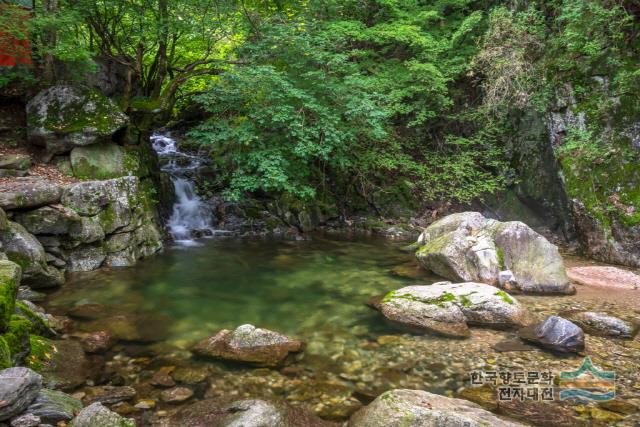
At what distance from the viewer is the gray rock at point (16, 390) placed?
320 cm

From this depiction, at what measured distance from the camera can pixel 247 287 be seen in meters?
8.38

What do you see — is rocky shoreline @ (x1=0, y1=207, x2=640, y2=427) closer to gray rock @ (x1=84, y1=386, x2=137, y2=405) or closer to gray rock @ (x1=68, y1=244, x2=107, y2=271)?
gray rock @ (x1=84, y1=386, x2=137, y2=405)

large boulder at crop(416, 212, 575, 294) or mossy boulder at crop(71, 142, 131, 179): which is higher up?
mossy boulder at crop(71, 142, 131, 179)

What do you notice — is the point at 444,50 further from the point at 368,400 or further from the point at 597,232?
the point at 368,400

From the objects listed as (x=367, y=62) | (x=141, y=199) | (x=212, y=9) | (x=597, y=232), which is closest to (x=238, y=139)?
(x=141, y=199)

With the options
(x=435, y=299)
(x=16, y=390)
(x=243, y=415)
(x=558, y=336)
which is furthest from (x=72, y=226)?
(x=558, y=336)

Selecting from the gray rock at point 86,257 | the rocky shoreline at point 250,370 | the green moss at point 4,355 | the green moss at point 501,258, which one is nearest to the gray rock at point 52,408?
the rocky shoreline at point 250,370

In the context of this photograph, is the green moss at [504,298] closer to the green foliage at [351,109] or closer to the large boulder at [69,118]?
the green foliage at [351,109]

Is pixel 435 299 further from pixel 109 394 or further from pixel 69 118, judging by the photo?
pixel 69 118

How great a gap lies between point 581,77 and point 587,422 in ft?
33.0

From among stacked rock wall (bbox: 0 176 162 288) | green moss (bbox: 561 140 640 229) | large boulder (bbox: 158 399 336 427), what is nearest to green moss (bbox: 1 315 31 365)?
large boulder (bbox: 158 399 336 427)

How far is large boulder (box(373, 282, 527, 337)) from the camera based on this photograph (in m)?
6.23

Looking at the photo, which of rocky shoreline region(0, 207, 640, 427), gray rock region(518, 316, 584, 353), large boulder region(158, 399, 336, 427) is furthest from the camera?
gray rock region(518, 316, 584, 353)

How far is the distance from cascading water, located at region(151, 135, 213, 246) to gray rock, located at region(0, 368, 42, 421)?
8.35 metres
